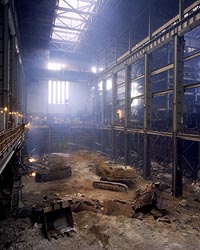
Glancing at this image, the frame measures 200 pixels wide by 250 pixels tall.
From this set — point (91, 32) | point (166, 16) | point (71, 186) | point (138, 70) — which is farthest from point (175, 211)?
point (91, 32)

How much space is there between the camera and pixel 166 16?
16.7m

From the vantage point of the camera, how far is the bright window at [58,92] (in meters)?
36.8

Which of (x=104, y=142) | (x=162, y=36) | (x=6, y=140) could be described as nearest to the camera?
(x=6, y=140)

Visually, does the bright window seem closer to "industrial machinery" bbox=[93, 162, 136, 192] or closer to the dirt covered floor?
"industrial machinery" bbox=[93, 162, 136, 192]

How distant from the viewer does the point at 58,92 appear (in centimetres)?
3731

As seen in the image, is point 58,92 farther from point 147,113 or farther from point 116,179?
point 116,179

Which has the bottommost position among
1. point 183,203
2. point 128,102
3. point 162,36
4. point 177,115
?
point 183,203

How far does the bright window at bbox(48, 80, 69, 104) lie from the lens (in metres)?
36.8

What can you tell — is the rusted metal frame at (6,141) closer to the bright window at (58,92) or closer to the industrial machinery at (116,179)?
the industrial machinery at (116,179)

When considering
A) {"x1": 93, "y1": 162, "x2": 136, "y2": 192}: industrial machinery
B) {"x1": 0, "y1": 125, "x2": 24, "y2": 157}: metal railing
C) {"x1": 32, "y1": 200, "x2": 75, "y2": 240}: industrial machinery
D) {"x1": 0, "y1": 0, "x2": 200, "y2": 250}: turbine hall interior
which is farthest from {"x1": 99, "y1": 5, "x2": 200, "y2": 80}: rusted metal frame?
{"x1": 32, "y1": 200, "x2": 75, "y2": 240}: industrial machinery

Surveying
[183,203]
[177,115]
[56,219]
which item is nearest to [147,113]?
[177,115]

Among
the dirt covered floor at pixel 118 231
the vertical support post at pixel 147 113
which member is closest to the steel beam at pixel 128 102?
the vertical support post at pixel 147 113

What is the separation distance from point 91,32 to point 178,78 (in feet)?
50.9

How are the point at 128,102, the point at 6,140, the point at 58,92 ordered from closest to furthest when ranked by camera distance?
the point at 6,140
the point at 128,102
the point at 58,92
